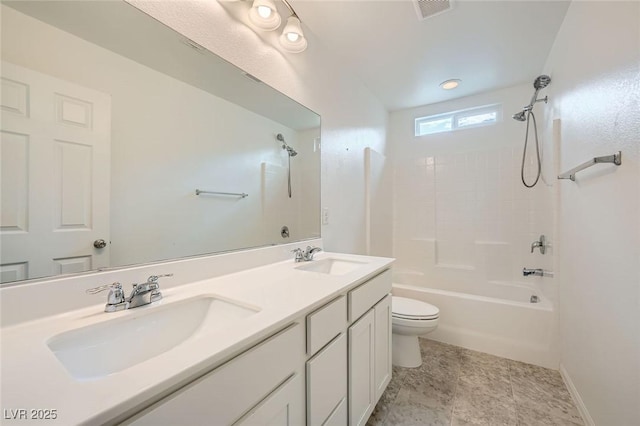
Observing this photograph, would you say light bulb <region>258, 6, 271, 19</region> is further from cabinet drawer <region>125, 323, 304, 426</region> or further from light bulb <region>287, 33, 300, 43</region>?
cabinet drawer <region>125, 323, 304, 426</region>

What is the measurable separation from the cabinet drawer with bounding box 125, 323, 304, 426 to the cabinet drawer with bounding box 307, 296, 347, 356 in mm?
56

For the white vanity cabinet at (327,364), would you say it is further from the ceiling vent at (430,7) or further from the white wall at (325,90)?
the ceiling vent at (430,7)

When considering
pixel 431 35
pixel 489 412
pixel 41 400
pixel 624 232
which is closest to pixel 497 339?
pixel 489 412

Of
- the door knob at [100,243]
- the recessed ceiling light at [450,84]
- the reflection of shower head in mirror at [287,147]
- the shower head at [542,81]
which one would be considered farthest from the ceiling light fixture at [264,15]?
the shower head at [542,81]

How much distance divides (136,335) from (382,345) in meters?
1.22

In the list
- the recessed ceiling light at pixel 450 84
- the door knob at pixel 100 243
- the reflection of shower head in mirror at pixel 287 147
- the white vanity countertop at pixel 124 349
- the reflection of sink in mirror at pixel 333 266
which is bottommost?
the reflection of sink in mirror at pixel 333 266

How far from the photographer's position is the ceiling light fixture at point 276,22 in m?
1.24

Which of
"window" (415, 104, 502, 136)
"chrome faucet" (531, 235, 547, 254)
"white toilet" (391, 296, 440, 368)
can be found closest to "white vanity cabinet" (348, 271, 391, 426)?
"white toilet" (391, 296, 440, 368)

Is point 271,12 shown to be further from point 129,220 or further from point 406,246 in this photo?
point 406,246

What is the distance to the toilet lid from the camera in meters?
1.83

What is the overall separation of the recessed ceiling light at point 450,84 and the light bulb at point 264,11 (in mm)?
1876

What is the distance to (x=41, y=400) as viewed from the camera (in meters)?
0.38

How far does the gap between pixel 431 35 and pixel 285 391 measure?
2270 millimetres

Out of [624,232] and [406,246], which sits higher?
[624,232]
